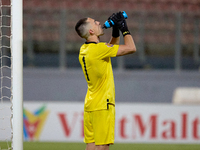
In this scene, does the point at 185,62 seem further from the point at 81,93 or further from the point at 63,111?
the point at 63,111

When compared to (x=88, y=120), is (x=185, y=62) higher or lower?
higher

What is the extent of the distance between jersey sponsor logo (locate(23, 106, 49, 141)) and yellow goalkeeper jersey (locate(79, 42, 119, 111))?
3.15 m

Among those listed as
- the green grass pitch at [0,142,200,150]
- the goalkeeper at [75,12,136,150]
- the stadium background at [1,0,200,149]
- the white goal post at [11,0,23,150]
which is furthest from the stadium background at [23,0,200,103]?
the goalkeeper at [75,12,136,150]

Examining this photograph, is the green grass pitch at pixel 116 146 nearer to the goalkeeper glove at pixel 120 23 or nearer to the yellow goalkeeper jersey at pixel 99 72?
the yellow goalkeeper jersey at pixel 99 72

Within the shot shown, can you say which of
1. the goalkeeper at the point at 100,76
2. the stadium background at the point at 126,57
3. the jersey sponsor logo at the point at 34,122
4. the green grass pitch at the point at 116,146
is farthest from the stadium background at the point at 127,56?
the goalkeeper at the point at 100,76

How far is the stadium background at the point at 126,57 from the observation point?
21.1 ft

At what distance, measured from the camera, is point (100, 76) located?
9.02 ft

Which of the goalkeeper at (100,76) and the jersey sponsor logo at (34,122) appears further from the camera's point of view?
the jersey sponsor logo at (34,122)

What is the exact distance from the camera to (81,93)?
21.6 feet

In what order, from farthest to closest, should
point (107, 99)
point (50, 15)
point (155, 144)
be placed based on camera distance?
point (50, 15)
point (155, 144)
point (107, 99)

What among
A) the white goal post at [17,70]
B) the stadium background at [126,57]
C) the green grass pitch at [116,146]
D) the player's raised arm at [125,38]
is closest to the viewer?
the player's raised arm at [125,38]

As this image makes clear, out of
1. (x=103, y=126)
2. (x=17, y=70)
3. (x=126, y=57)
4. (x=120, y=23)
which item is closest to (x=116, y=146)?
(x=126, y=57)

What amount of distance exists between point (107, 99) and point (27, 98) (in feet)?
13.1

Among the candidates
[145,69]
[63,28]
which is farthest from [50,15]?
[145,69]
